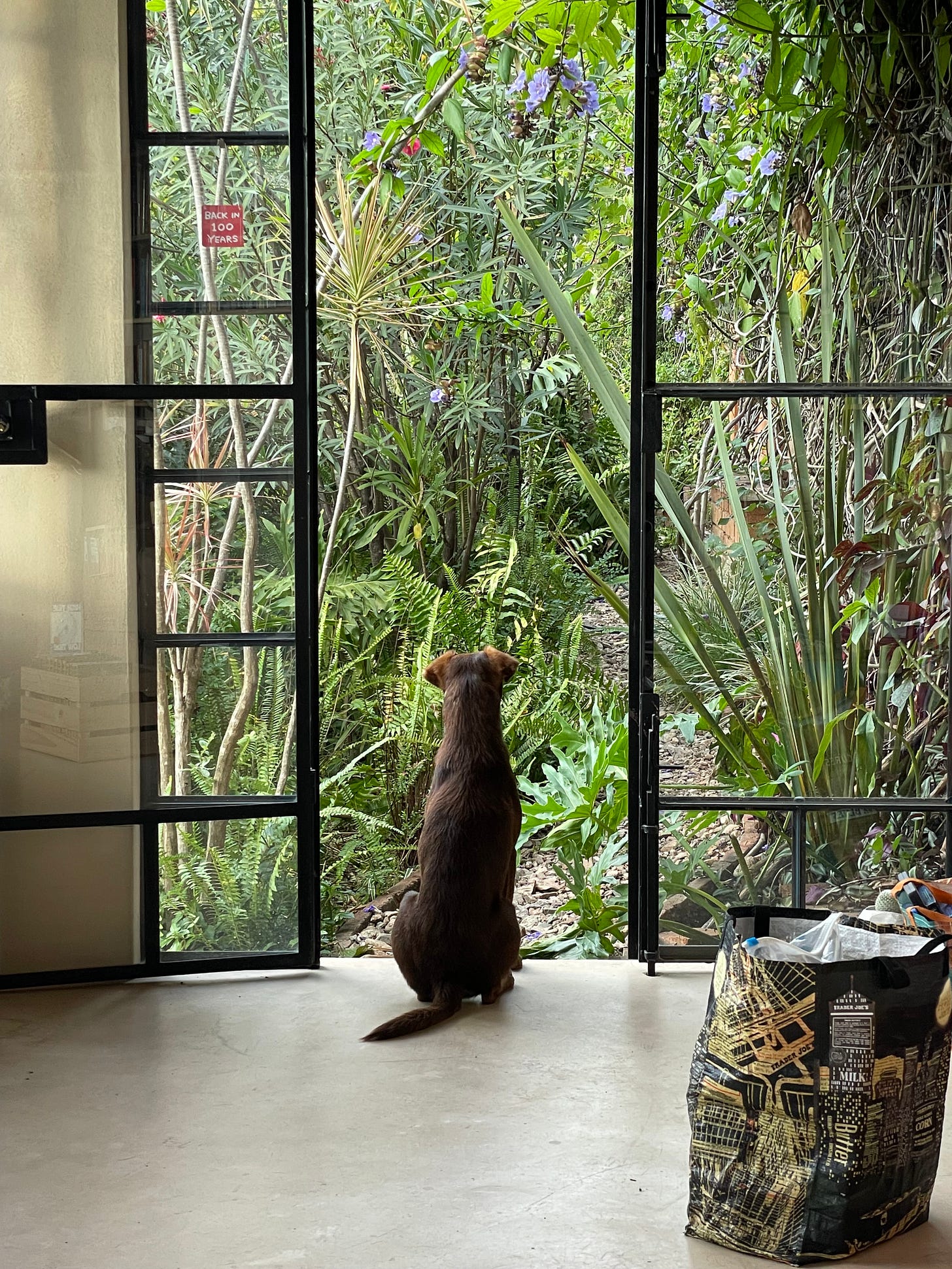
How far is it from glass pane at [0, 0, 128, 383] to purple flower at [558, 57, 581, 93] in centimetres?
142

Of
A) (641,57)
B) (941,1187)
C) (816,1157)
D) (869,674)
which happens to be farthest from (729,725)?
(641,57)

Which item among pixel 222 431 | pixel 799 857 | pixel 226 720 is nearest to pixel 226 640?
pixel 226 720

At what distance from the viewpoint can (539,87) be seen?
4105 millimetres

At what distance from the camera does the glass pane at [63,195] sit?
126 inches

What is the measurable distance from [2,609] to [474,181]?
3.85 m

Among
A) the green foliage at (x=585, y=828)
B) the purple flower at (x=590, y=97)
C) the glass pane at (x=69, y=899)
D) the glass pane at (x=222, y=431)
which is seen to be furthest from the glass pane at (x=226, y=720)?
the purple flower at (x=590, y=97)

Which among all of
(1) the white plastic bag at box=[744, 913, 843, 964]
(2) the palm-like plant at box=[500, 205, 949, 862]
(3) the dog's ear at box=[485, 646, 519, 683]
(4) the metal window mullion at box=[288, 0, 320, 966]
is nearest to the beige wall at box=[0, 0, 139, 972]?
(4) the metal window mullion at box=[288, 0, 320, 966]

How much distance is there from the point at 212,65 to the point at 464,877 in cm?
231

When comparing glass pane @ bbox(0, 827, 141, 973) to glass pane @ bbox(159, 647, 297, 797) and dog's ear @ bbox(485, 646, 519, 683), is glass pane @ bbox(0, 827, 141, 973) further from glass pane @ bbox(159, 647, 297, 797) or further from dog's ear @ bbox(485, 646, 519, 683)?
dog's ear @ bbox(485, 646, 519, 683)

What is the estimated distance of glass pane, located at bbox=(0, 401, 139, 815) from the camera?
10.8 feet

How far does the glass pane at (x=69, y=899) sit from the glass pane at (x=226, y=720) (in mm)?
260

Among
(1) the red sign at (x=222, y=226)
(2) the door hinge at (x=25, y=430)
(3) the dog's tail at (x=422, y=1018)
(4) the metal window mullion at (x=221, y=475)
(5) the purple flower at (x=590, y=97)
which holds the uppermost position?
(5) the purple flower at (x=590, y=97)

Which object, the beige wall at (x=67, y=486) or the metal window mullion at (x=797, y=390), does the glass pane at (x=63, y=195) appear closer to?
the beige wall at (x=67, y=486)

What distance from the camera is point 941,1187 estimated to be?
2.31m
